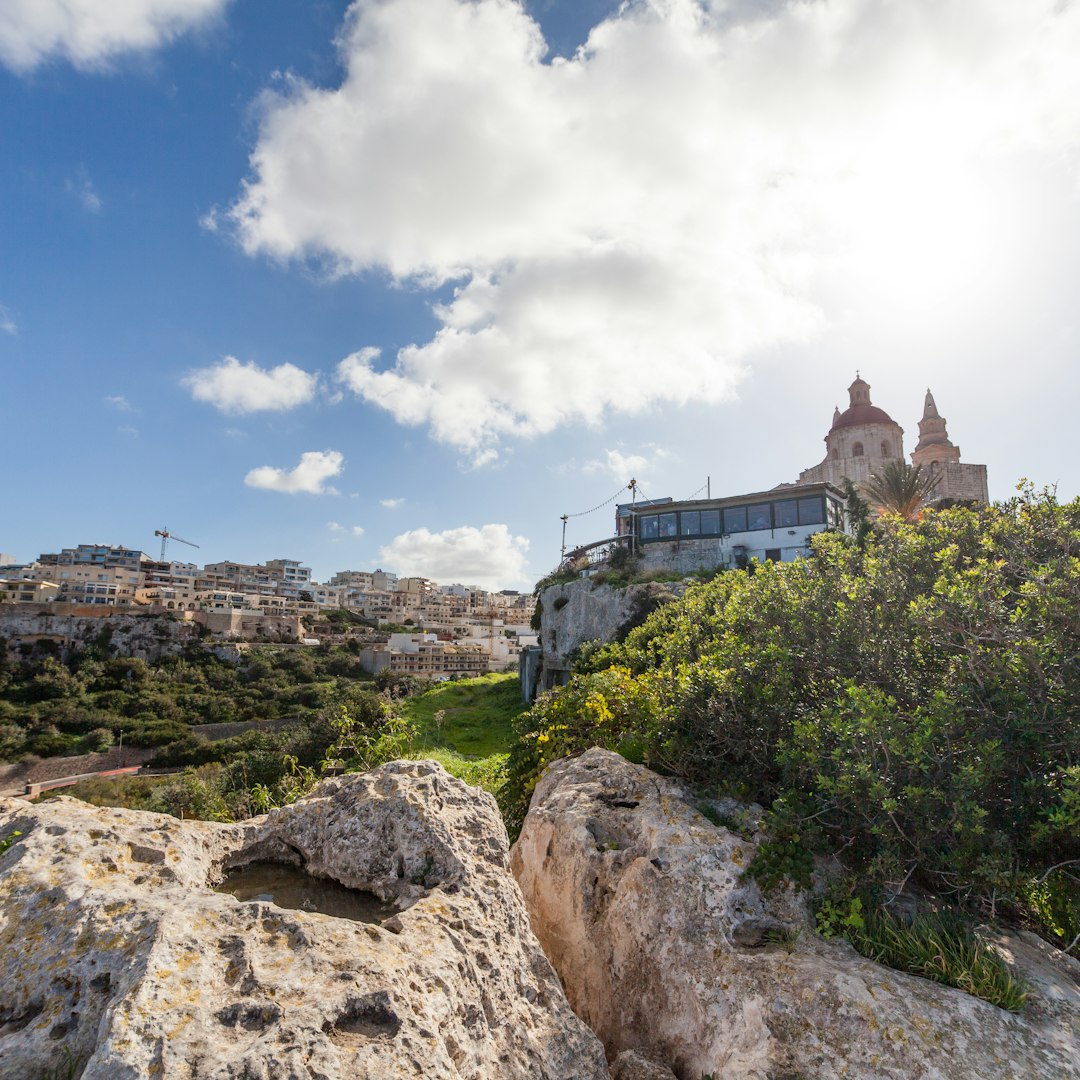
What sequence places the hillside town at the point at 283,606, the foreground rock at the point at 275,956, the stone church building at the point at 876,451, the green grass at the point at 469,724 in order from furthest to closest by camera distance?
the hillside town at the point at 283,606 < the stone church building at the point at 876,451 < the green grass at the point at 469,724 < the foreground rock at the point at 275,956

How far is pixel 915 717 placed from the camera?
5.03 m

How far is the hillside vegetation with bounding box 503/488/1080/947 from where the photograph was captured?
4.86 m

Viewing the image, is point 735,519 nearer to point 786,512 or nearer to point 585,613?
point 786,512

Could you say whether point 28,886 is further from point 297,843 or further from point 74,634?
point 74,634

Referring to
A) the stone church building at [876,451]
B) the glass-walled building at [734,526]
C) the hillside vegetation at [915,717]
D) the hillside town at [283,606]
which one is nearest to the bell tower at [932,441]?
the stone church building at [876,451]

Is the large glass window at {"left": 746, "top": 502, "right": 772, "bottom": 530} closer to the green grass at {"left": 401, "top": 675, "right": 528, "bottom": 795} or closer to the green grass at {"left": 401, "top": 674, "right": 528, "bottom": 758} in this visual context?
the green grass at {"left": 401, "top": 675, "right": 528, "bottom": 795}

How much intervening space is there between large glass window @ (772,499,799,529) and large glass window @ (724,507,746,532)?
185 cm

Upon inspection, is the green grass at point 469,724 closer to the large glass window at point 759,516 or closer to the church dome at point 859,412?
the large glass window at point 759,516

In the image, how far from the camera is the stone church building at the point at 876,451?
57.2 m

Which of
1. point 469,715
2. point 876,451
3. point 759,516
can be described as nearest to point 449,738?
point 469,715

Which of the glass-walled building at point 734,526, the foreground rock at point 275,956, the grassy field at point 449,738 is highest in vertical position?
the glass-walled building at point 734,526

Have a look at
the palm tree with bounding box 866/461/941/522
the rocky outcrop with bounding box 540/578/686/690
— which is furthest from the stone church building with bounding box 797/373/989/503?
the rocky outcrop with bounding box 540/578/686/690

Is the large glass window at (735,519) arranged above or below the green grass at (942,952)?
above

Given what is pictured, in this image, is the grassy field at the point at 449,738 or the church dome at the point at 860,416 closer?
the grassy field at the point at 449,738
